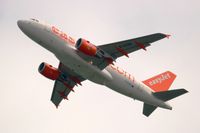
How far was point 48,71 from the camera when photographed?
234ft

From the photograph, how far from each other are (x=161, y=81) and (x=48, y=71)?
15853mm

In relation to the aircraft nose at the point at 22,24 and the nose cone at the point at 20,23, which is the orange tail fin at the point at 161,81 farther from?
the nose cone at the point at 20,23

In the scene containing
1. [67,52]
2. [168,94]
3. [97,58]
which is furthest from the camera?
[168,94]

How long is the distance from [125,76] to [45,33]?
11450mm

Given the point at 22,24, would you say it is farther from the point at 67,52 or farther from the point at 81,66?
the point at 81,66

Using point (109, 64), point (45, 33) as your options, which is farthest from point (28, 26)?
point (109, 64)

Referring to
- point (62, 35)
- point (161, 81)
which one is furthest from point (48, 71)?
point (161, 81)

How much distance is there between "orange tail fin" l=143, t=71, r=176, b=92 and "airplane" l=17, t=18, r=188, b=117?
189cm

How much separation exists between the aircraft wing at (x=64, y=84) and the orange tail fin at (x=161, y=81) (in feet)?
29.6

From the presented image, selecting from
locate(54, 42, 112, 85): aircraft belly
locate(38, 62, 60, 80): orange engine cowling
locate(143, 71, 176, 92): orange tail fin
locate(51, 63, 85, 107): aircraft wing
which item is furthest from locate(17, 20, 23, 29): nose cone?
locate(143, 71, 176, 92): orange tail fin

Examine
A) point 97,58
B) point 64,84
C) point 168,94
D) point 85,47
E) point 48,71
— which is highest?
point 85,47

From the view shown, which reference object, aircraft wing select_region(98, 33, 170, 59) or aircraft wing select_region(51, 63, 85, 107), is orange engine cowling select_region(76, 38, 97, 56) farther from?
aircraft wing select_region(51, 63, 85, 107)

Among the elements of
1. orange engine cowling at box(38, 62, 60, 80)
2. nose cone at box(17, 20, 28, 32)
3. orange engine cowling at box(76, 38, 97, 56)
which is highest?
nose cone at box(17, 20, 28, 32)

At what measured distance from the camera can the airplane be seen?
6469 centimetres
